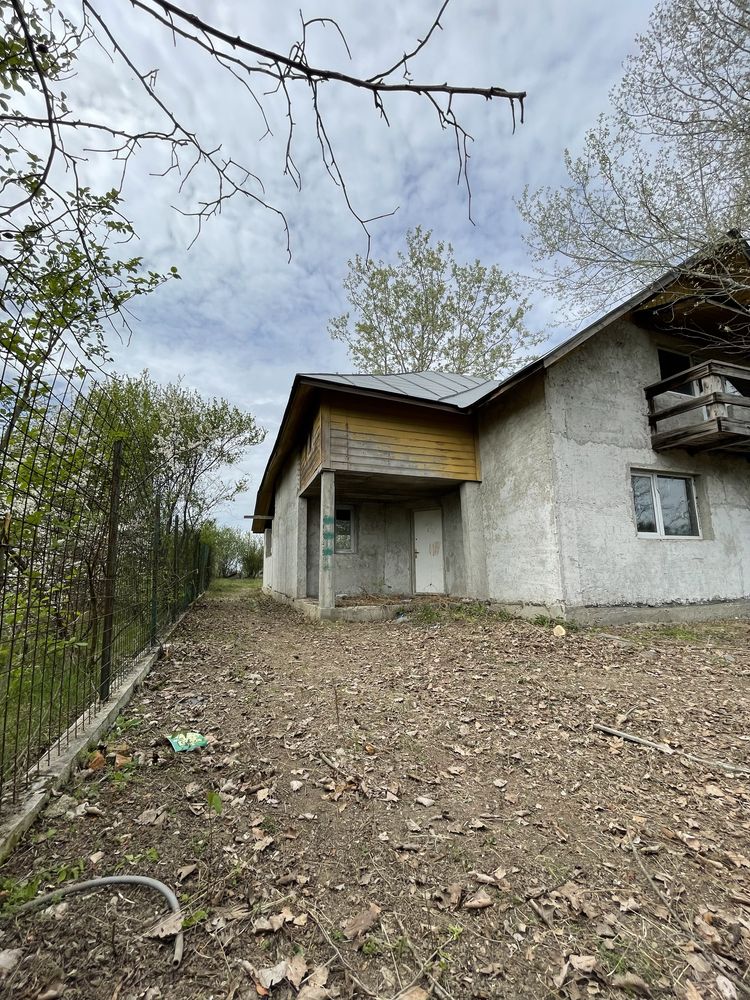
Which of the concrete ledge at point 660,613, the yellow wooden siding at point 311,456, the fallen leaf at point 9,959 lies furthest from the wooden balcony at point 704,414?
the fallen leaf at point 9,959

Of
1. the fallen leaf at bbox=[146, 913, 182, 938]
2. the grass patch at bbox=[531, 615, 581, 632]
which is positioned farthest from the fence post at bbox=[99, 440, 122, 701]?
the grass patch at bbox=[531, 615, 581, 632]

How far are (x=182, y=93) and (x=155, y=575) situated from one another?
15.8 feet

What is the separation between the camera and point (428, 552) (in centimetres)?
1088

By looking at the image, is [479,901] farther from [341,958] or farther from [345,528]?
[345,528]

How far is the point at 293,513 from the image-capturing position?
10820mm

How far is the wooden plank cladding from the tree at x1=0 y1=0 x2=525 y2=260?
6204mm

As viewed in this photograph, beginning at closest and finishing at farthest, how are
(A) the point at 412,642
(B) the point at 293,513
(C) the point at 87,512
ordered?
(C) the point at 87,512
(A) the point at 412,642
(B) the point at 293,513

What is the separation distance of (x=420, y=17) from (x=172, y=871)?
3288 millimetres

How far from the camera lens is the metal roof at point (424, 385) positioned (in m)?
7.86

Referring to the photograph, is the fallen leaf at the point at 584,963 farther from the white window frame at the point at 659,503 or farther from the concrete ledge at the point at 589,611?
the white window frame at the point at 659,503

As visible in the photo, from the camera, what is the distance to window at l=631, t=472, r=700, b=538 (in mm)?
7617

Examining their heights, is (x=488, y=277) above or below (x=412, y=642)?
above

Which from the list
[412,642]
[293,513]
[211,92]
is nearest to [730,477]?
[412,642]

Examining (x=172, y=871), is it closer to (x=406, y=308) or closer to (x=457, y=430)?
(x=457, y=430)
